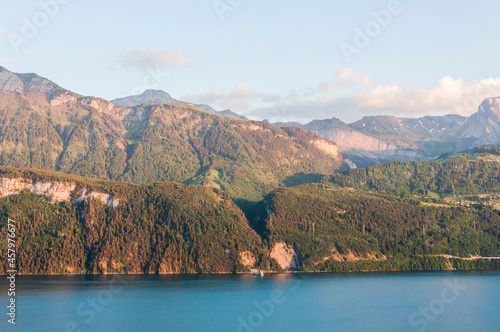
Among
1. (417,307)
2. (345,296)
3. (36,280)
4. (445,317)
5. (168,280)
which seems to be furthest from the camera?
(168,280)

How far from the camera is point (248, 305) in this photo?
14525cm

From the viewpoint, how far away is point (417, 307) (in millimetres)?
145375

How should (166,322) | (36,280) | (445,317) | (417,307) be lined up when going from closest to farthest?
(166,322) < (445,317) < (417,307) < (36,280)

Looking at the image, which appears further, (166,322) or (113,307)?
(113,307)

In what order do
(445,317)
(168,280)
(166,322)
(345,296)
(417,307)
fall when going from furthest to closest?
1. (168,280)
2. (345,296)
3. (417,307)
4. (445,317)
5. (166,322)

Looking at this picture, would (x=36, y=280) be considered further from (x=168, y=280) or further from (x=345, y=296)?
(x=345, y=296)

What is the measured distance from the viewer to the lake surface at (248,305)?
4860 inches

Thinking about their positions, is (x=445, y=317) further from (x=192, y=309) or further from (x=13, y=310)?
(x=13, y=310)

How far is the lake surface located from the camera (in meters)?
123

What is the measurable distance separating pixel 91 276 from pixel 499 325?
421 ft

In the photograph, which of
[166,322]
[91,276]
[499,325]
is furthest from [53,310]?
[499,325]

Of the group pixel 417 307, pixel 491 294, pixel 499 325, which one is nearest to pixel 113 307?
pixel 417 307

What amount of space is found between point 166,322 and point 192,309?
587 inches

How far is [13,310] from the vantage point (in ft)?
422
